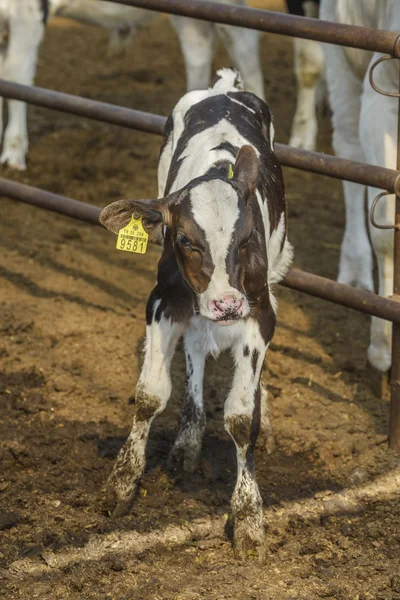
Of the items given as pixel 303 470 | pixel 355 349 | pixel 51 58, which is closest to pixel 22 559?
pixel 303 470

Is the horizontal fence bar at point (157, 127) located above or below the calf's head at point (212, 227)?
above

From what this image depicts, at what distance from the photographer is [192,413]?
13.0 ft

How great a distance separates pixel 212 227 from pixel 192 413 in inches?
41.7

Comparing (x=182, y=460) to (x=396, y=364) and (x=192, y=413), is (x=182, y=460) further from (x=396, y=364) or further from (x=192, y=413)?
(x=396, y=364)

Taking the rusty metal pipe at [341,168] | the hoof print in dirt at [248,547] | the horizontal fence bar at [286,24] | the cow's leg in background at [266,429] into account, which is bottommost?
the hoof print in dirt at [248,547]

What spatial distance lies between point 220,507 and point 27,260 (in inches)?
94.0

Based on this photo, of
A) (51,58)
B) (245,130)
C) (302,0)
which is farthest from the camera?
(51,58)

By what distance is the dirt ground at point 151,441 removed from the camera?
323cm

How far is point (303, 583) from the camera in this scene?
10.5 ft

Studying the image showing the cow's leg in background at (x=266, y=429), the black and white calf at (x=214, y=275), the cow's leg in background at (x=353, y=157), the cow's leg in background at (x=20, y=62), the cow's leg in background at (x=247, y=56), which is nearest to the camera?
the black and white calf at (x=214, y=275)

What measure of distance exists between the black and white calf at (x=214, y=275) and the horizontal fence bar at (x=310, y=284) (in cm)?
19

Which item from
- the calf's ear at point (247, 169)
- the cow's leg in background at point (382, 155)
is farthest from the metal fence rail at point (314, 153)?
the calf's ear at point (247, 169)

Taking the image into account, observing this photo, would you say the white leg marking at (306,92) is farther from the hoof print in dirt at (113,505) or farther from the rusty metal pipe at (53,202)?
the hoof print in dirt at (113,505)

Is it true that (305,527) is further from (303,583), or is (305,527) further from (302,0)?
(302,0)
